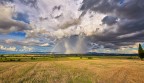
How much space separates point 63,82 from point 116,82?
7.23 meters

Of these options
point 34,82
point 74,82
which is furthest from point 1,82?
point 74,82

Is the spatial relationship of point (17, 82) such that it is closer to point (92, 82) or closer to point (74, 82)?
point (74, 82)

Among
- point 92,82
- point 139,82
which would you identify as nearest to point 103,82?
point 92,82

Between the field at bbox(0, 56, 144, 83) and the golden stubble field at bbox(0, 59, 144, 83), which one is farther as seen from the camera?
the field at bbox(0, 56, 144, 83)

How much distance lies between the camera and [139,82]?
24.1m

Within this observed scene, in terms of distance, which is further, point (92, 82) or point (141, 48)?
point (141, 48)

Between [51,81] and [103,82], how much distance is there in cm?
731

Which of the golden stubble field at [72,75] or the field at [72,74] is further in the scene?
the field at [72,74]

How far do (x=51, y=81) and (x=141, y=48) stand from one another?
300 feet

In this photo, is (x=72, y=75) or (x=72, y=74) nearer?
(x=72, y=75)

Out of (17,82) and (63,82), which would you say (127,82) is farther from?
(17,82)

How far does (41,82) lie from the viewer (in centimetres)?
2448

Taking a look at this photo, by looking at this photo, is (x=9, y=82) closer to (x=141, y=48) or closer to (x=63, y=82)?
(x=63, y=82)

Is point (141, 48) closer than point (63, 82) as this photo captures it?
No
